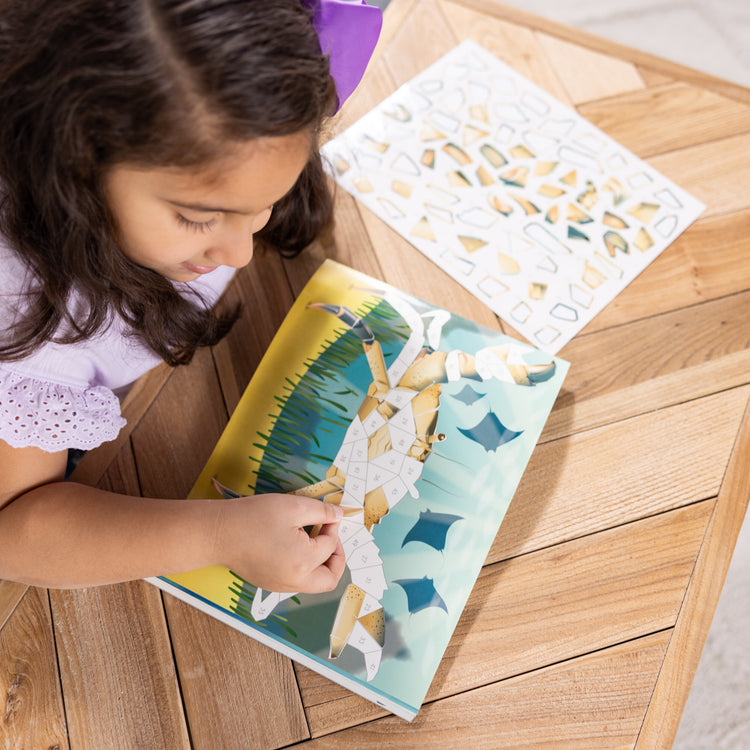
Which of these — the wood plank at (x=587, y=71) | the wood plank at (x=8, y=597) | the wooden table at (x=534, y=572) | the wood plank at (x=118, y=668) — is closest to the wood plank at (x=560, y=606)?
the wooden table at (x=534, y=572)

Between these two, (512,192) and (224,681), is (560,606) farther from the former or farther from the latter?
(512,192)

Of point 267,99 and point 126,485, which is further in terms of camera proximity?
point 126,485

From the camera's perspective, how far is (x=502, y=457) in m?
0.52

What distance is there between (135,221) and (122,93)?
8cm

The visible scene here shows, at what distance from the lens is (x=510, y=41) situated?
712 mm

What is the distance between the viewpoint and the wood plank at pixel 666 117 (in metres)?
0.67

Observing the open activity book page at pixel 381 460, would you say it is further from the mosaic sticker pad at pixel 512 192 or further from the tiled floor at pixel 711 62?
the tiled floor at pixel 711 62

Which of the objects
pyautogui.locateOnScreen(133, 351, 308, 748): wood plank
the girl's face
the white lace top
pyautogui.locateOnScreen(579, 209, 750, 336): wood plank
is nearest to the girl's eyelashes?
the girl's face

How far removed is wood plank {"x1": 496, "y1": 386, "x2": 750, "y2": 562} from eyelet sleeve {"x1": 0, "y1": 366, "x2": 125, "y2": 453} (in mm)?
317

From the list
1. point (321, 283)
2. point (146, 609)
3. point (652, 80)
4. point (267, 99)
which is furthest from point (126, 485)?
point (652, 80)

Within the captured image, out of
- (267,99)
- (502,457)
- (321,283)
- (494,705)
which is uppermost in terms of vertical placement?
(267,99)

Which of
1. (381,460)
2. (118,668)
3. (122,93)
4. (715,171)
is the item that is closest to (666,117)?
(715,171)

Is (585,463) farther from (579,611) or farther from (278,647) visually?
(278,647)

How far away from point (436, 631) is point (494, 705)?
69mm
